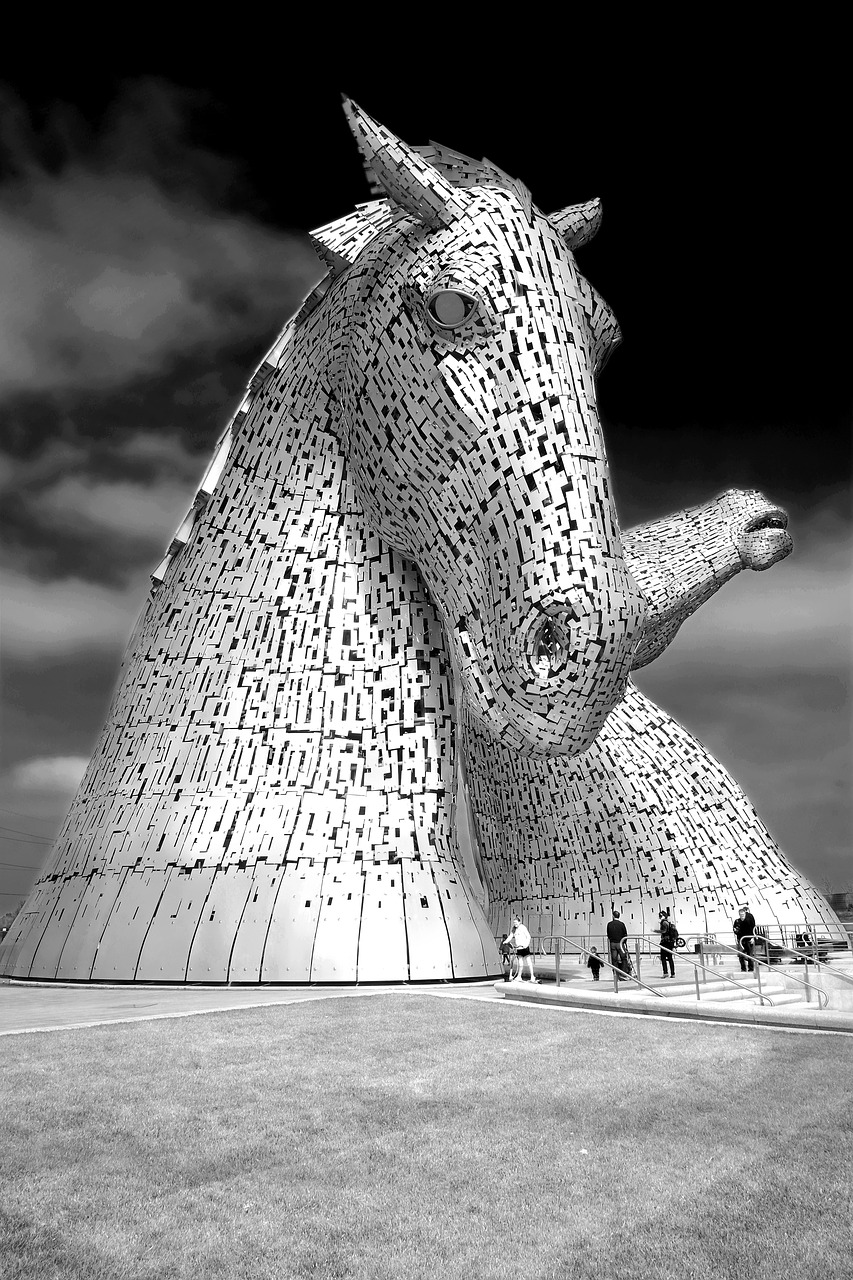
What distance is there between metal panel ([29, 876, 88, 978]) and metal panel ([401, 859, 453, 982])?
2882mm

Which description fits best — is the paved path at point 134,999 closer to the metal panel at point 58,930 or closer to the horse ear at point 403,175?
the metal panel at point 58,930

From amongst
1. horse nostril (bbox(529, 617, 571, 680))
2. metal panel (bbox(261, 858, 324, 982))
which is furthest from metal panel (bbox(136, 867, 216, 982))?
horse nostril (bbox(529, 617, 571, 680))

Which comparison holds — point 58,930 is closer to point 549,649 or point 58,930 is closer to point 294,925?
point 294,925

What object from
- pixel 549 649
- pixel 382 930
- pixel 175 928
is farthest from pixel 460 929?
pixel 549 649

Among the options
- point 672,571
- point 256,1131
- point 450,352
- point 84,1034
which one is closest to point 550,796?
→ point 672,571

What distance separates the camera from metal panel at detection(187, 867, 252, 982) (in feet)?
25.6

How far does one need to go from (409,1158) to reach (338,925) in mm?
4638

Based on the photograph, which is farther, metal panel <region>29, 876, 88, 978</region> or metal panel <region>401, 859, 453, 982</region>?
metal panel <region>29, 876, 88, 978</region>

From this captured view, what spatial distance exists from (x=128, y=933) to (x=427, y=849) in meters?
2.62

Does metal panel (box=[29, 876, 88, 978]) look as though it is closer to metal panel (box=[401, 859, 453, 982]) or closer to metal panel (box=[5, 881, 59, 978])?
metal panel (box=[5, 881, 59, 978])

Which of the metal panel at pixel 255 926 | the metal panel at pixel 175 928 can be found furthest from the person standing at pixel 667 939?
the metal panel at pixel 175 928

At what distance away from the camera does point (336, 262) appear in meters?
9.09

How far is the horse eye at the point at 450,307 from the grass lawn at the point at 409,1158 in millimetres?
5171

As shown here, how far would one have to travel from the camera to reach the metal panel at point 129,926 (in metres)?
7.92
